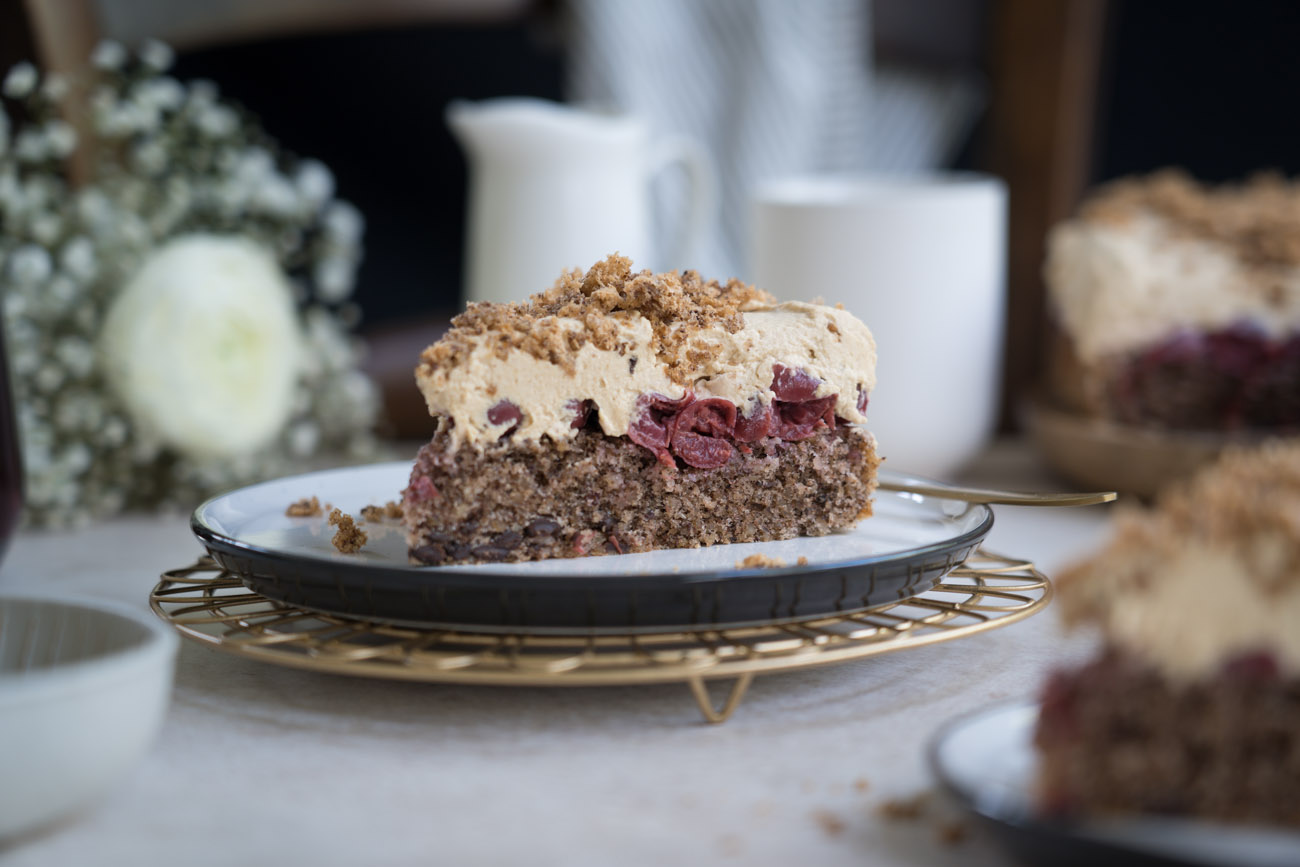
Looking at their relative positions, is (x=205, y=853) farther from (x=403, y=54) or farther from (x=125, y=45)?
(x=403, y=54)

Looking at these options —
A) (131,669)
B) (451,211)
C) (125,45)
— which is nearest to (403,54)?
(451,211)

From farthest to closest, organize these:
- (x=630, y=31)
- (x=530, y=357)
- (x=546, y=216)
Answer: (x=630, y=31), (x=546, y=216), (x=530, y=357)

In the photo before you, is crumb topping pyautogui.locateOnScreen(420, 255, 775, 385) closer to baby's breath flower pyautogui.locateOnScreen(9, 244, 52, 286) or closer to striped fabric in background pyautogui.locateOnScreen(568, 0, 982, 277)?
baby's breath flower pyautogui.locateOnScreen(9, 244, 52, 286)

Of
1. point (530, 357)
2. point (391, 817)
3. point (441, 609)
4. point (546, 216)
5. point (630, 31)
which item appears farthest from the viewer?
point (630, 31)

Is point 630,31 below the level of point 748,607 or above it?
above

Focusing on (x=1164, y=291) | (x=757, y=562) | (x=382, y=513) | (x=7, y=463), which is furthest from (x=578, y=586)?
(x=1164, y=291)

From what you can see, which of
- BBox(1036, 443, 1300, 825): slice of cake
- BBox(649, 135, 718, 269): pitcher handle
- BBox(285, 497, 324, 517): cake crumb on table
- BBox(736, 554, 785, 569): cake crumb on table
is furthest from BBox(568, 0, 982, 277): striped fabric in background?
BBox(1036, 443, 1300, 825): slice of cake

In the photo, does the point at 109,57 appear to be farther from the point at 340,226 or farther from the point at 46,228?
the point at 340,226
